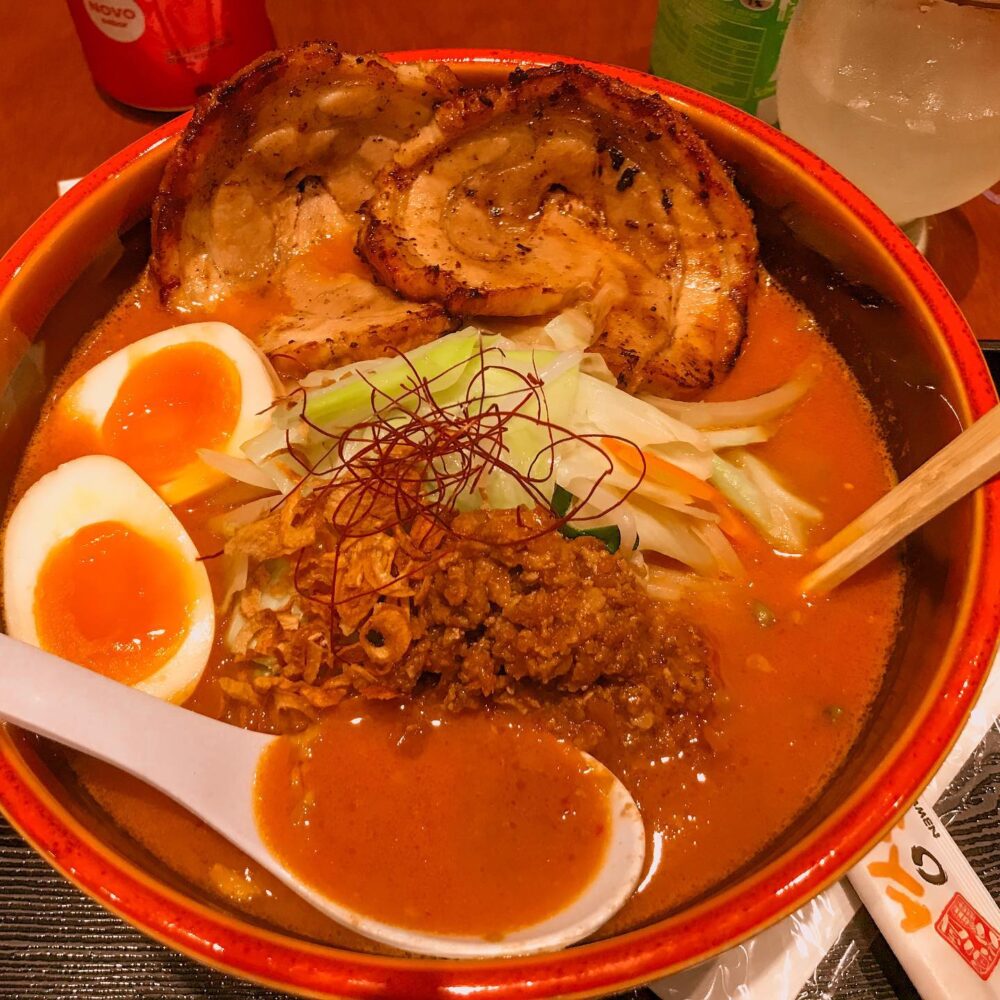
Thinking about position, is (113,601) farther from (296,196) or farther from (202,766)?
(296,196)

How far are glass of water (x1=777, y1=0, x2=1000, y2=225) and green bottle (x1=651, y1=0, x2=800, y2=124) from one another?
116 mm

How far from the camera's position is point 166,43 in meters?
1.79

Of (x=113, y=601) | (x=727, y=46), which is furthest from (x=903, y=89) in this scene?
(x=113, y=601)

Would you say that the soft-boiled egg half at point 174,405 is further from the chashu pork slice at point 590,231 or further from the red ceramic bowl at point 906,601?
the chashu pork slice at point 590,231

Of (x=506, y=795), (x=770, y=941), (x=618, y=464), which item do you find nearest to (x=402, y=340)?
(x=618, y=464)

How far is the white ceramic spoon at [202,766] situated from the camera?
0.99 metres

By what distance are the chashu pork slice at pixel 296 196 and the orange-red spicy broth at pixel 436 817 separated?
67cm

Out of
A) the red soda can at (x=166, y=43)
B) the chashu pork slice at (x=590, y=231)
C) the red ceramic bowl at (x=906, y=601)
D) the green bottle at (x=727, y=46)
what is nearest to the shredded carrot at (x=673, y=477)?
the chashu pork slice at (x=590, y=231)

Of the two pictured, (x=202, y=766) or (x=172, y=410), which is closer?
(x=202, y=766)

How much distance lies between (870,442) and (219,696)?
121 centimetres

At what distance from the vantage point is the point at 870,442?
4.85 feet

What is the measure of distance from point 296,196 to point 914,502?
4.09 ft

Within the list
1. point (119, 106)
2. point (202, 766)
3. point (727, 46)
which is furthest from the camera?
point (119, 106)

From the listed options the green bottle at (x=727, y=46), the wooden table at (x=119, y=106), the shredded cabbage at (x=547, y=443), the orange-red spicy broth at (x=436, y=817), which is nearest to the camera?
the orange-red spicy broth at (x=436, y=817)
